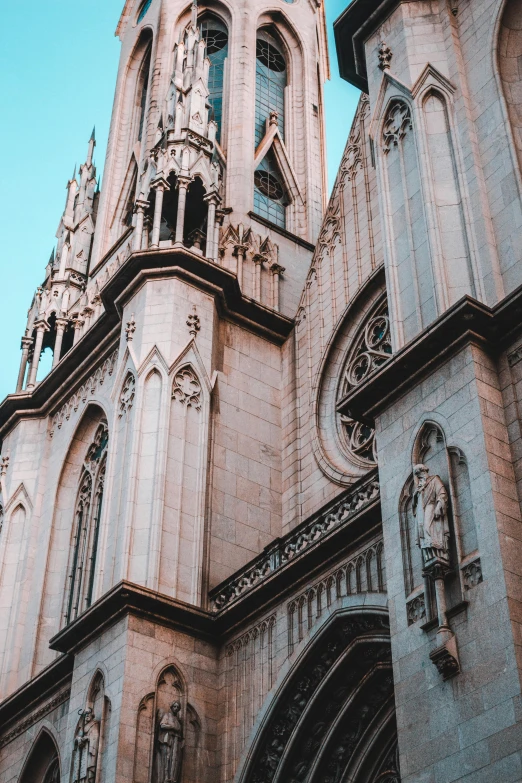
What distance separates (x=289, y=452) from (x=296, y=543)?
407cm

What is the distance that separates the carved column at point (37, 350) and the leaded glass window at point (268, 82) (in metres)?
6.97

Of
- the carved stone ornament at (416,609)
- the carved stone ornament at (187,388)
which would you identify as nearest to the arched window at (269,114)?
the carved stone ornament at (187,388)

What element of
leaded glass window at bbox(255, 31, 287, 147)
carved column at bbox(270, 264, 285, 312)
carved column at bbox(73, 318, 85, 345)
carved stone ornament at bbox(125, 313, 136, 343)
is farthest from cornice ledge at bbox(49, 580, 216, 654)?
leaded glass window at bbox(255, 31, 287, 147)

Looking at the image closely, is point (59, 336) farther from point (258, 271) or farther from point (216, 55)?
point (216, 55)

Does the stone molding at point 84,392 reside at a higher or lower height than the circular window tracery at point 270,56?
lower

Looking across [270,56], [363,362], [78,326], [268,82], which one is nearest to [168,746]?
[363,362]

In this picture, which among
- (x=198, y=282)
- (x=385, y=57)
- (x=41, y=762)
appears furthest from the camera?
(x=198, y=282)

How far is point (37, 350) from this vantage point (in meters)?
27.2

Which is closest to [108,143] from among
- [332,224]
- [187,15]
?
[187,15]

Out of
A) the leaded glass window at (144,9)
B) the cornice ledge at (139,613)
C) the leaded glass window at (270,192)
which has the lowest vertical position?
the cornice ledge at (139,613)

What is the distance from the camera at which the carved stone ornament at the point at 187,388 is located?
2055 cm

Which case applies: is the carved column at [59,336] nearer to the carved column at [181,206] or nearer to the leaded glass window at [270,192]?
the carved column at [181,206]

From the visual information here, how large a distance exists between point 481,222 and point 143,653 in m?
7.87

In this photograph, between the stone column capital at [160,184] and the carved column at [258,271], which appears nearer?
the stone column capital at [160,184]
